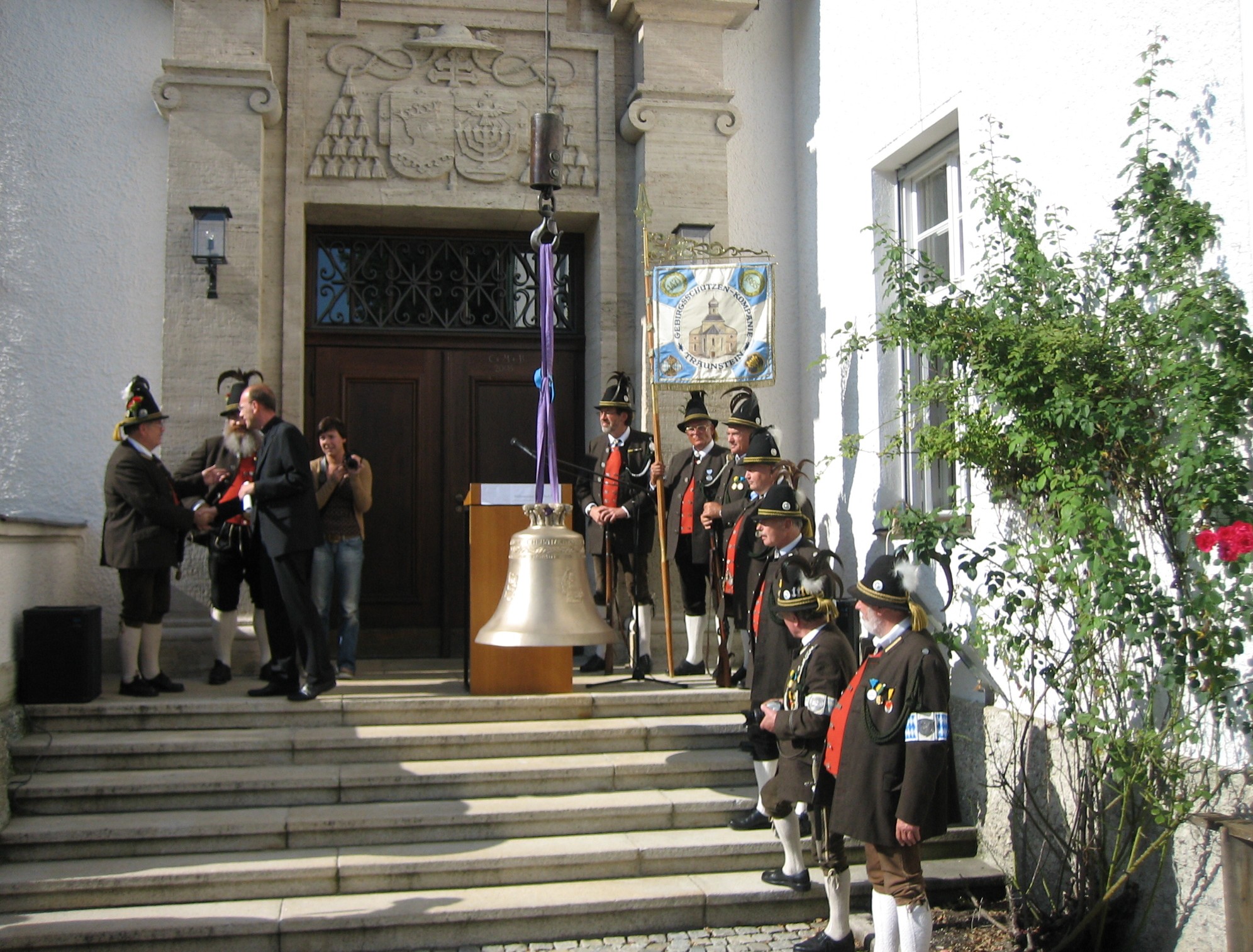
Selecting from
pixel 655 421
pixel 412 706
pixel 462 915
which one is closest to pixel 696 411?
pixel 655 421

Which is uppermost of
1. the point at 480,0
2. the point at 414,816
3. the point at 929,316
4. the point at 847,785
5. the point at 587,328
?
the point at 480,0

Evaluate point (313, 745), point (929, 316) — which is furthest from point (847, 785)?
point (313, 745)

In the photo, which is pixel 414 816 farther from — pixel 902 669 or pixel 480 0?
pixel 480 0

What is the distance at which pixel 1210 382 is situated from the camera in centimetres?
405

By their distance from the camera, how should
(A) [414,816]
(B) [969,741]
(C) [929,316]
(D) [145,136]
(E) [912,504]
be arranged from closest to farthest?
1. (C) [929,316]
2. (A) [414,816]
3. (B) [969,741]
4. (E) [912,504]
5. (D) [145,136]

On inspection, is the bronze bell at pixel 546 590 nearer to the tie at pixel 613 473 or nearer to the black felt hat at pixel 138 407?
the tie at pixel 613 473

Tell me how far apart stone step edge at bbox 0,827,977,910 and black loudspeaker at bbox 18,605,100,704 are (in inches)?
49.7

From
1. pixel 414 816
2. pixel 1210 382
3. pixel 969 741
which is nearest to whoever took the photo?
pixel 1210 382

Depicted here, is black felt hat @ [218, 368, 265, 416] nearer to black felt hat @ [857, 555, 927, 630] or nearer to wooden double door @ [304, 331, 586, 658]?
wooden double door @ [304, 331, 586, 658]

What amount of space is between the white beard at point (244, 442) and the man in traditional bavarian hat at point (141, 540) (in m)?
0.48

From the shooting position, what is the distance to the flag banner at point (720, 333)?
26.1 feet

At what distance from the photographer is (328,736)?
6.16 m

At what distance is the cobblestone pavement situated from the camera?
5.00 m

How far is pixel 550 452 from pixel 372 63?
5.52 m
